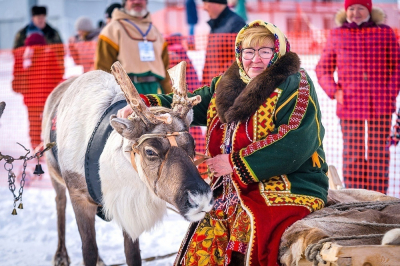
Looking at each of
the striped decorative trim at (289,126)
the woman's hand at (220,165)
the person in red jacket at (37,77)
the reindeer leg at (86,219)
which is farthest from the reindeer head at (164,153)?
the person in red jacket at (37,77)

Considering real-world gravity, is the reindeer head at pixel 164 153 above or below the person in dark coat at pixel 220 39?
below

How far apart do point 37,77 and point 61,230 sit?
3.76 m

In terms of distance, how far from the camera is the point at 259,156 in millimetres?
2668

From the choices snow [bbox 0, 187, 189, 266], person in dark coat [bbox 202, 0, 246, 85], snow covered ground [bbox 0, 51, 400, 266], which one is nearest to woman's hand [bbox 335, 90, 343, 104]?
snow covered ground [bbox 0, 51, 400, 266]

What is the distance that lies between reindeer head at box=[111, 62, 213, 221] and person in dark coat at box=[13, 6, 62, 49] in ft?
19.3

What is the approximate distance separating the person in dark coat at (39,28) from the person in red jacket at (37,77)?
489mm

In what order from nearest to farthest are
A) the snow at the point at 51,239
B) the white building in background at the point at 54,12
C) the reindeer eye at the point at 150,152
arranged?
1. the reindeer eye at the point at 150,152
2. the snow at the point at 51,239
3. the white building in background at the point at 54,12

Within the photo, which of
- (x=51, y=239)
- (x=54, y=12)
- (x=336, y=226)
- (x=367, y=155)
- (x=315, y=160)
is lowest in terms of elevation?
(x=51, y=239)

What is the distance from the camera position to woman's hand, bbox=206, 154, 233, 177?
9.03ft

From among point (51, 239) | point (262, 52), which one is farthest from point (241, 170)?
point (51, 239)

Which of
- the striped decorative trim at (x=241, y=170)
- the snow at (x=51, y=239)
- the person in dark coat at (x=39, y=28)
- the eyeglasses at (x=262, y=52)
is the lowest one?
the snow at (x=51, y=239)

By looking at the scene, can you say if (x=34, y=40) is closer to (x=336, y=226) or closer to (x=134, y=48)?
(x=134, y=48)

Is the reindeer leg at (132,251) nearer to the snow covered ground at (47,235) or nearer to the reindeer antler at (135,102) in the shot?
the snow covered ground at (47,235)

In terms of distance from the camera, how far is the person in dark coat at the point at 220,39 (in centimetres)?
598
